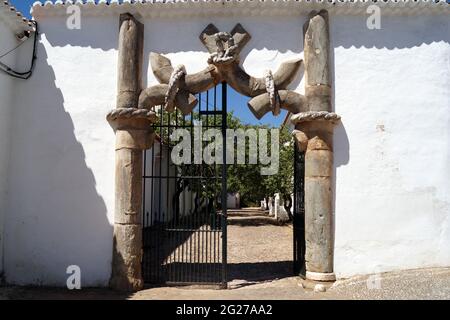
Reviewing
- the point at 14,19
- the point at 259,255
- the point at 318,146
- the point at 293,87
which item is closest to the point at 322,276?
the point at 318,146

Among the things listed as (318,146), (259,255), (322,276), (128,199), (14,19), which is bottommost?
(259,255)

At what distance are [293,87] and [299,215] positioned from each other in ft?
7.15

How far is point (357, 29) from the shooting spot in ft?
20.6

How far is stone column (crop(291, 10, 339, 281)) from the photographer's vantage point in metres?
5.92

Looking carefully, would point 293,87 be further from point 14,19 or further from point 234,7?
point 14,19

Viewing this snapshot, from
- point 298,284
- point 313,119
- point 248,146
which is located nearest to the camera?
point 313,119

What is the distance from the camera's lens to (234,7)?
246 inches

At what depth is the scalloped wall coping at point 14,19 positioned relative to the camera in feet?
19.4

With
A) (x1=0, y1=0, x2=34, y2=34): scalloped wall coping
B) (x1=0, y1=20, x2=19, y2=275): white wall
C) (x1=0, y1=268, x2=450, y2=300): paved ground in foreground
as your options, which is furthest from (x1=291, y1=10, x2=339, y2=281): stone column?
(x1=0, y1=20, x2=19, y2=275): white wall
